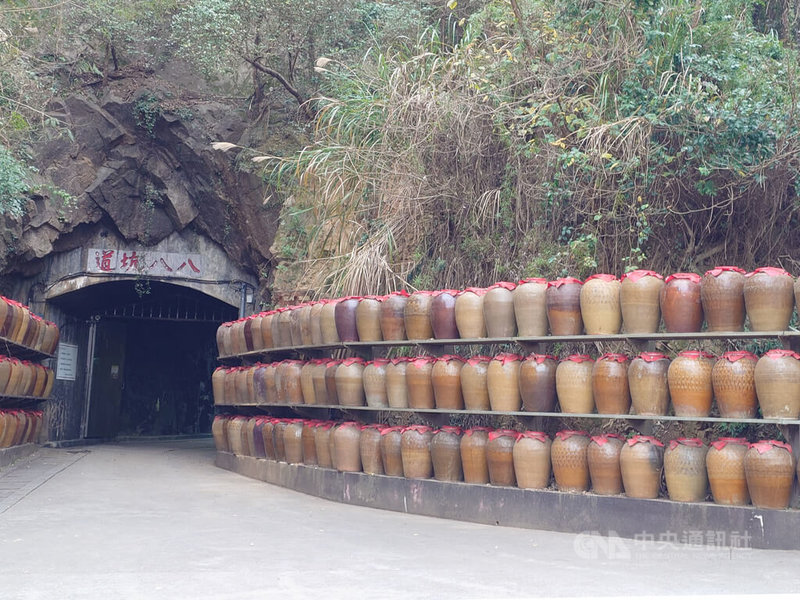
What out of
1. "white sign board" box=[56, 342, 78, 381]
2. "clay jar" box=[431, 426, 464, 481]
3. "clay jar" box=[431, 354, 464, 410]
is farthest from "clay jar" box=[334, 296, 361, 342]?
"white sign board" box=[56, 342, 78, 381]

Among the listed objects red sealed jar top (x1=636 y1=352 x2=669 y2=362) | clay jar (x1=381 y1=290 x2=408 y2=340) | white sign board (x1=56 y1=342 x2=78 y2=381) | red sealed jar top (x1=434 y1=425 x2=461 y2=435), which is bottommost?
red sealed jar top (x1=434 y1=425 x2=461 y2=435)

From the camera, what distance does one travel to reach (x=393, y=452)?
4.96 metres

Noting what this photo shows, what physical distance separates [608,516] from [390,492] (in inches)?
58.1

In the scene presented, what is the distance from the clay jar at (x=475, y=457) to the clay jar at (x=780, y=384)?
1539 mm

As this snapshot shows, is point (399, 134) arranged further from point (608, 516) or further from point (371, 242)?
point (608, 516)

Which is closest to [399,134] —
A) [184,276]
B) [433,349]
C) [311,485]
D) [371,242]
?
[371,242]

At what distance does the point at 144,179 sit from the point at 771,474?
25.7 feet

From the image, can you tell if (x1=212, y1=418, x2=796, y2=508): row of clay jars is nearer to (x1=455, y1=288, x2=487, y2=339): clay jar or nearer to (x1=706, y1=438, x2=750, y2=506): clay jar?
(x1=706, y1=438, x2=750, y2=506): clay jar

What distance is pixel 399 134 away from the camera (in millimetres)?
6484

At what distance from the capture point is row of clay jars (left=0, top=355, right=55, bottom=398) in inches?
284

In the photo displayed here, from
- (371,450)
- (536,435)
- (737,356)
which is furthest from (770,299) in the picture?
(371,450)

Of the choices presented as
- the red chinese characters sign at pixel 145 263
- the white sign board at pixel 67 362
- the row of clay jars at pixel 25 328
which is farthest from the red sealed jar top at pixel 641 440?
the white sign board at pixel 67 362

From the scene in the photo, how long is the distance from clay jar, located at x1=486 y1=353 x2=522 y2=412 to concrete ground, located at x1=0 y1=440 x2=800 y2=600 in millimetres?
681

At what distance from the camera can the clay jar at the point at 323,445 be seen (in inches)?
218
